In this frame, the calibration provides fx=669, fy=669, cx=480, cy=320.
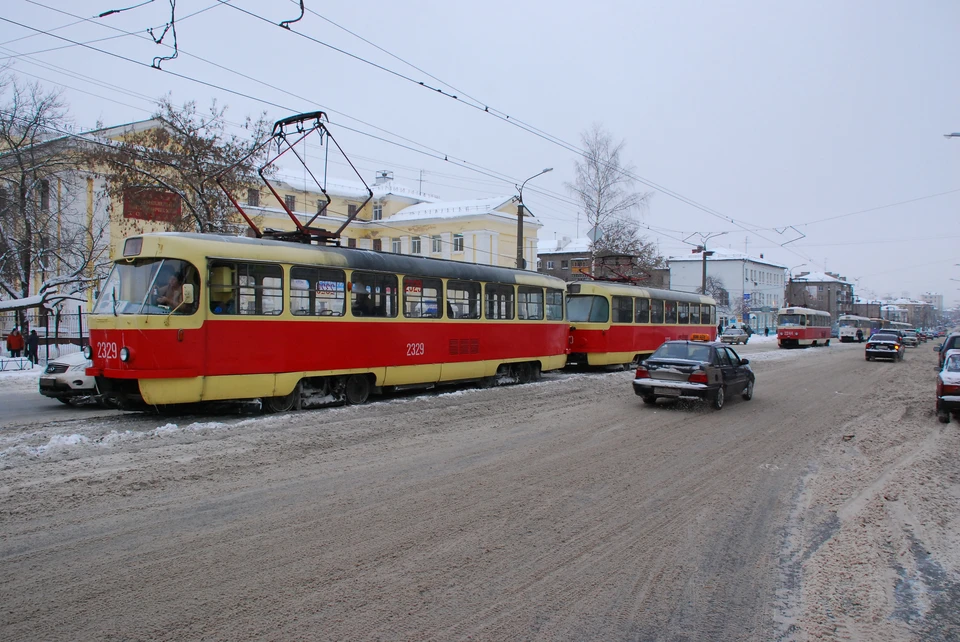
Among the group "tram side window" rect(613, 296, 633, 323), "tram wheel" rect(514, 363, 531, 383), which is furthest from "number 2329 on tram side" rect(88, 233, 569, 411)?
"tram side window" rect(613, 296, 633, 323)

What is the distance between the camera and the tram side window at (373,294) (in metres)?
13.5

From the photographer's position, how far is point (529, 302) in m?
18.8

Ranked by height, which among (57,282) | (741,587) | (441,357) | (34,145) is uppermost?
(34,145)

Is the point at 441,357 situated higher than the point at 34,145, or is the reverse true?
the point at 34,145

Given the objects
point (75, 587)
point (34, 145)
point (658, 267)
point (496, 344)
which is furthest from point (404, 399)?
point (658, 267)

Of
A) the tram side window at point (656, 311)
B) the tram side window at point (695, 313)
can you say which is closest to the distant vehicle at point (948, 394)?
the tram side window at point (656, 311)

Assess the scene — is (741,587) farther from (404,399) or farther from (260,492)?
(404,399)

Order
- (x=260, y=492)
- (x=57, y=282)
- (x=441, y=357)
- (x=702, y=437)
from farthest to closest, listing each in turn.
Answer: (x=57, y=282), (x=441, y=357), (x=702, y=437), (x=260, y=492)

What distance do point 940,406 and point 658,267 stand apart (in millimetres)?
35685

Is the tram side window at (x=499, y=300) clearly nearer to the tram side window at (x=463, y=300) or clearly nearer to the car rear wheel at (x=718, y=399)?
the tram side window at (x=463, y=300)

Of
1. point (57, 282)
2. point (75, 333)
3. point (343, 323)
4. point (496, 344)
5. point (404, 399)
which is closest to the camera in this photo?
point (343, 323)

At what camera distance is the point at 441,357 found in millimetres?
15656

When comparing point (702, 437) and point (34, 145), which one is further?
point (34, 145)

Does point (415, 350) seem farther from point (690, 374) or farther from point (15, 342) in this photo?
point (15, 342)
